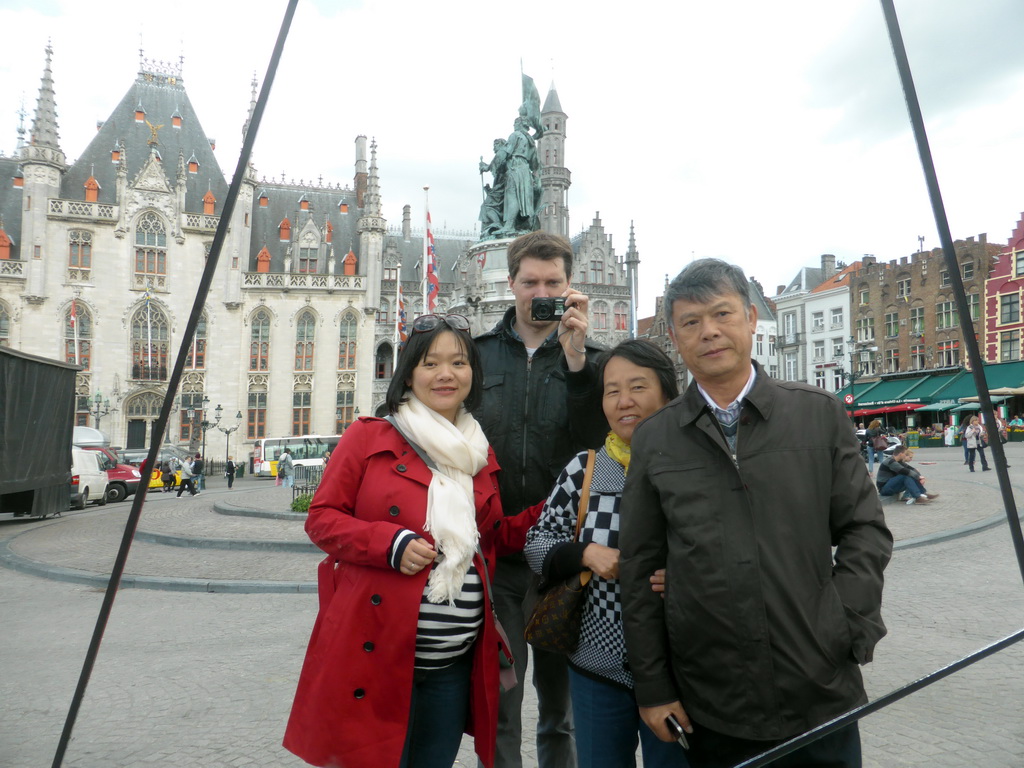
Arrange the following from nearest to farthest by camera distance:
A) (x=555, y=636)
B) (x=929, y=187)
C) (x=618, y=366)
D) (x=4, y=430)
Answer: (x=929, y=187), (x=555, y=636), (x=618, y=366), (x=4, y=430)

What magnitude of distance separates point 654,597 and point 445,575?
0.55 m

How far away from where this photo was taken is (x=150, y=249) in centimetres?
961

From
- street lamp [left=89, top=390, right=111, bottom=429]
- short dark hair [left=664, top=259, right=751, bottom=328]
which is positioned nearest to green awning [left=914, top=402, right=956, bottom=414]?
street lamp [left=89, top=390, right=111, bottom=429]

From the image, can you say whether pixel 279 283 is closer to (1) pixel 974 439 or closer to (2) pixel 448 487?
(1) pixel 974 439

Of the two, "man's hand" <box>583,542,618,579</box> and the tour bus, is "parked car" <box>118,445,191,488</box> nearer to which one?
the tour bus

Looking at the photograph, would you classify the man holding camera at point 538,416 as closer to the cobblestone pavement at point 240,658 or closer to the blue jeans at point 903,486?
the cobblestone pavement at point 240,658

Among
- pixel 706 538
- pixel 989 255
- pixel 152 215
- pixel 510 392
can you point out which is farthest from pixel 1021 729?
pixel 152 215

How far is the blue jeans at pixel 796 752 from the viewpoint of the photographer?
1.57 metres

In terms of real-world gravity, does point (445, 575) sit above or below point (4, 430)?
below

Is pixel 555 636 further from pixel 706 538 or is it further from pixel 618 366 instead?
pixel 618 366

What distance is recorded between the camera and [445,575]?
183 centimetres

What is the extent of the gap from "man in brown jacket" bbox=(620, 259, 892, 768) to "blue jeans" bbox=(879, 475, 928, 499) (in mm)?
10876

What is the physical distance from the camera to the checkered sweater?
188 centimetres

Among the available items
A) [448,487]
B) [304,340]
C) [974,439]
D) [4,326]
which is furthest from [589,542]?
[304,340]
